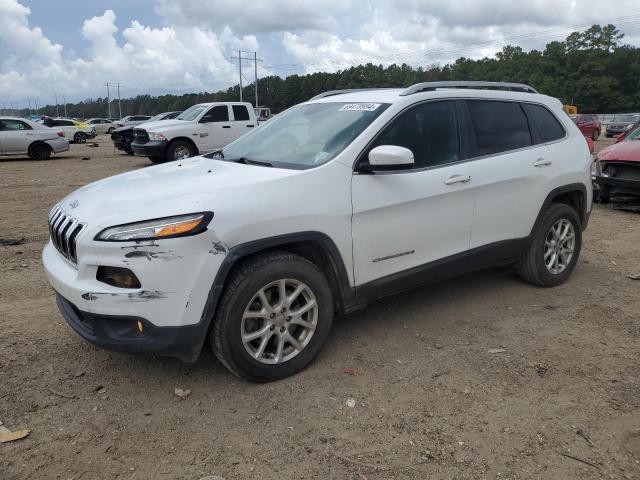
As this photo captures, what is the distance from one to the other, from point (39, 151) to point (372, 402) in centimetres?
1977

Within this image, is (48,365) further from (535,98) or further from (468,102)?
(535,98)

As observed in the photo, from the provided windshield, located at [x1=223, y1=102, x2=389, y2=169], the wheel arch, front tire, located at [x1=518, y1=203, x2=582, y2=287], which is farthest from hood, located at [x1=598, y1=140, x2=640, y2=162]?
windshield, located at [x1=223, y1=102, x2=389, y2=169]

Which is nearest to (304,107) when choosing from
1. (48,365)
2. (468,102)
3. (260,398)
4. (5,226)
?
(468,102)

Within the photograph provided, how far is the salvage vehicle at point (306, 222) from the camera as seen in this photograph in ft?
9.45

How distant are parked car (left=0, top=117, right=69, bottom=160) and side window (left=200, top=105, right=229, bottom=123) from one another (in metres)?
7.45

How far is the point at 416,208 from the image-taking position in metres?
3.75

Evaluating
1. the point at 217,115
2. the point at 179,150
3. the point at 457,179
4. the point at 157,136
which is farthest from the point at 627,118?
the point at 457,179

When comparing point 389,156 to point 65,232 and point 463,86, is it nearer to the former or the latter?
point 463,86

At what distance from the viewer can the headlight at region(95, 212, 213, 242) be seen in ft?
9.24

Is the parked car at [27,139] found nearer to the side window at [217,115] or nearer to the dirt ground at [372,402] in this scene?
the side window at [217,115]

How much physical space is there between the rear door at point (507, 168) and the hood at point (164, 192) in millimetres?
1683

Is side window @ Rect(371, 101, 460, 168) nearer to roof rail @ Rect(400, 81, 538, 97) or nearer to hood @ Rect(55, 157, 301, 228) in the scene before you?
roof rail @ Rect(400, 81, 538, 97)

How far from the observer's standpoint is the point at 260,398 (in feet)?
10.3

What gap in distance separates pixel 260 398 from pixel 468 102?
2.79 metres
